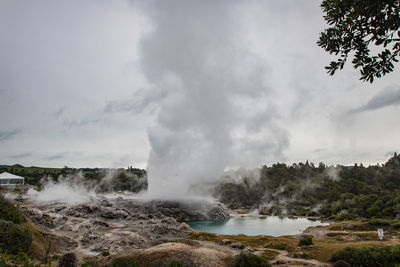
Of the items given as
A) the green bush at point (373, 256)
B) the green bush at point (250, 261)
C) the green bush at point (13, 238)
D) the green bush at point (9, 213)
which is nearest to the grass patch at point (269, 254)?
the green bush at point (373, 256)

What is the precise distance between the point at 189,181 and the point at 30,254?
115868mm

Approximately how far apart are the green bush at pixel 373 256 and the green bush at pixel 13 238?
2722cm

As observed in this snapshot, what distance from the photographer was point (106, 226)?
54.4m

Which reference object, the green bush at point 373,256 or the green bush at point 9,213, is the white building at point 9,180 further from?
the green bush at point 373,256

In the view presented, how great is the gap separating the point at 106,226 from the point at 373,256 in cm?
5044

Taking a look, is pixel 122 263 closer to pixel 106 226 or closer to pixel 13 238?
pixel 13 238

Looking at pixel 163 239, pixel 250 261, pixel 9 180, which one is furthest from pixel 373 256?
pixel 9 180

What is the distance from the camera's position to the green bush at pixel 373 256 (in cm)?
1876

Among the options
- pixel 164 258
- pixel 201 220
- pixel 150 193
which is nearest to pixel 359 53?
pixel 164 258

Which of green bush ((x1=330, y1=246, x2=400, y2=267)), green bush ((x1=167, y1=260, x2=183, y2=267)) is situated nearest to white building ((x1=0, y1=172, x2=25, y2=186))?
green bush ((x1=167, y1=260, x2=183, y2=267))

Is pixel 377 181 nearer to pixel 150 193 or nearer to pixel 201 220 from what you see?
pixel 201 220

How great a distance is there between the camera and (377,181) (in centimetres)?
12319

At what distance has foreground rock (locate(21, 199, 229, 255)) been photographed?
119 feet

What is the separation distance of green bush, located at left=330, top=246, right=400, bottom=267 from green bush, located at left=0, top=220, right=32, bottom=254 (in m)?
27.2
